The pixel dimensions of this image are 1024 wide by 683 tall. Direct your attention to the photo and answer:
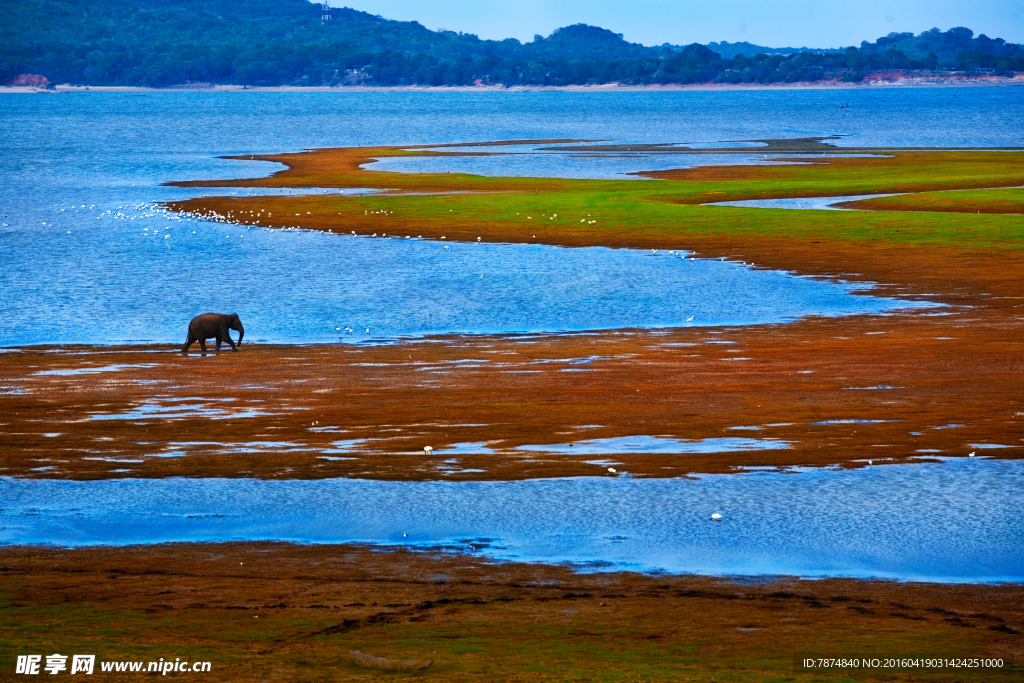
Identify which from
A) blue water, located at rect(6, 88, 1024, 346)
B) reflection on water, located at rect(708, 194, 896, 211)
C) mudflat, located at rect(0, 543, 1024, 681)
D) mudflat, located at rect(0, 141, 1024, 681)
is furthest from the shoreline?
reflection on water, located at rect(708, 194, 896, 211)

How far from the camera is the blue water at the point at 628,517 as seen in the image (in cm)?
1217

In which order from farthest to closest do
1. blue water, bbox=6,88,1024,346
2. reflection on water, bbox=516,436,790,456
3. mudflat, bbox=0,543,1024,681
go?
1. blue water, bbox=6,88,1024,346
2. reflection on water, bbox=516,436,790,456
3. mudflat, bbox=0,543,1024,681

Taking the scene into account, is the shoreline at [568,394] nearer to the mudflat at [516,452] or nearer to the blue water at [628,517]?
the mudflat at [516,452]

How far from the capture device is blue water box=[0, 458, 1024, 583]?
12.2 meters

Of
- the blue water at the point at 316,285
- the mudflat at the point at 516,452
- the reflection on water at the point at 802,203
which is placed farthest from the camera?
the reflection on water at the point at 802,203

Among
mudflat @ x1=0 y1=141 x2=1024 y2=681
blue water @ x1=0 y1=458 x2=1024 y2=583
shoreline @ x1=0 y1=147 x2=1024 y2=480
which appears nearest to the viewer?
mudflat @ x1=0 y1=141 x2=1024 y2=681

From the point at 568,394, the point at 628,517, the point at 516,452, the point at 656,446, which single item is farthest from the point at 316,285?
the point at 628,517


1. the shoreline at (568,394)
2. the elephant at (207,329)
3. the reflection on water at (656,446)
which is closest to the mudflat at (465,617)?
the shoreline at (568,394)

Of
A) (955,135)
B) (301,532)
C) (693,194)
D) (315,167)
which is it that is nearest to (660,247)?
(693,194)

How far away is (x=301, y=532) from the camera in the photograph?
13125mm

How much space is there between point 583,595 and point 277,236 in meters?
33.7

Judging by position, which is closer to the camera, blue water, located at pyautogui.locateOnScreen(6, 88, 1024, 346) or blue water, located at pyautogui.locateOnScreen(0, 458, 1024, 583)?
blue water, located at pyautogui.locateOnScreen(0, 458, 1024, 583)

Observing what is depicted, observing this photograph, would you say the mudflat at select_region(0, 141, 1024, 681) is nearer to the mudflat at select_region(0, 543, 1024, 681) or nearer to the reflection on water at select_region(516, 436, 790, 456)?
the mudflat at select_region(0, 543, 1024, 681)

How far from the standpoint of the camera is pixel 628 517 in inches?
532
